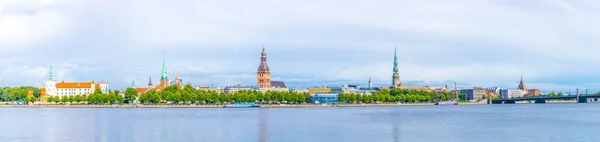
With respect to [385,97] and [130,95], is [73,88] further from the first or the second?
[385,97]

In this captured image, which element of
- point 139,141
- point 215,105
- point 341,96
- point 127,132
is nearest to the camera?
point 139,141

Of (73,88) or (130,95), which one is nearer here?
(130,95)

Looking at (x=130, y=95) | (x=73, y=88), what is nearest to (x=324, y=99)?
(x=130, y=95)

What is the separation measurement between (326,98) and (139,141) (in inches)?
5207

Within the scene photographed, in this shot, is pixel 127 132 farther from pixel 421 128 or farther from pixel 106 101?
pixel 106 101

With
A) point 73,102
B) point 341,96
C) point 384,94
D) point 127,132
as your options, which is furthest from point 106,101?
point 127,132

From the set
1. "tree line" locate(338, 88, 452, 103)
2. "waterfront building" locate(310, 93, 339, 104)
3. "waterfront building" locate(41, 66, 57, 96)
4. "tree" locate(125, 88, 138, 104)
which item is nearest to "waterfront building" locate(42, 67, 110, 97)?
"waterfront building" locate(41, 66, 57, 96)

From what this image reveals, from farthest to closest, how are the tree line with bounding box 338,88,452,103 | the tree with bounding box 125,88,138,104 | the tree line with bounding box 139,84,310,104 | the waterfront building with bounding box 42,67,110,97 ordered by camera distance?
the waterfront building with bounding box 42,67,110,97
the tree line with bounding box 338,88,452,103
the tree with bounding box 125,88,138,104
the tree line with bounding box 139,84,310,104

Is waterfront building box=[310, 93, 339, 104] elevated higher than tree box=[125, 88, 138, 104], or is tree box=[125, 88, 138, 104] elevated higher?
tree box=[125, 88, 138, 104]

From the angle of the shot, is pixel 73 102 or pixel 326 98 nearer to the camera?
pixel 73 102

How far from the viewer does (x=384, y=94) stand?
17012 centimetres

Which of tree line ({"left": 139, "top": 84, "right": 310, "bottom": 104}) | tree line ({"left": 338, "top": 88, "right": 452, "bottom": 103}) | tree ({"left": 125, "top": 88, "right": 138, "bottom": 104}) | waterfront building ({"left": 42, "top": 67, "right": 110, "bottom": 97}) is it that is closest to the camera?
tree line ({"left": 139, "top": 84, "right": 310, "bottom": 104})

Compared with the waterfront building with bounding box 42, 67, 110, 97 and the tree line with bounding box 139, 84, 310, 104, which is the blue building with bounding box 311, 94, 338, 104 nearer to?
the tree line with bounding box 139, 84, 310, 104

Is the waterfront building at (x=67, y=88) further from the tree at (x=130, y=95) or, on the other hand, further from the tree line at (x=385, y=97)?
the tree line at (x=385, y=97)
